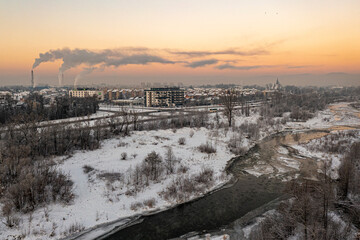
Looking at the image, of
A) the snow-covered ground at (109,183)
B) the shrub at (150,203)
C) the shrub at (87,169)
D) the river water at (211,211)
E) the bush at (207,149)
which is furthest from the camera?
the bush at (207,149)

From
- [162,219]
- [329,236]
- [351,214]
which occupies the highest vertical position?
[329,236]

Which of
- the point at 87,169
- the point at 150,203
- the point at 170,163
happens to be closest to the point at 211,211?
the point at 150,203

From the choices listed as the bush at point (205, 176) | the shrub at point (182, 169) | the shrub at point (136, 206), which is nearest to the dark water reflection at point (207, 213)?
the shrub at point (136, 206)

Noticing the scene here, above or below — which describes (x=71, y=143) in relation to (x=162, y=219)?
above

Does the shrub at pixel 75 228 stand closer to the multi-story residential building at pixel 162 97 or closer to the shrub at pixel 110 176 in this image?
the shrub at pixel 110 176

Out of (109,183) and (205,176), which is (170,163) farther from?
(109,183)

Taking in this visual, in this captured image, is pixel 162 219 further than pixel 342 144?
No

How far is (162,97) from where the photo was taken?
7675 centimetres

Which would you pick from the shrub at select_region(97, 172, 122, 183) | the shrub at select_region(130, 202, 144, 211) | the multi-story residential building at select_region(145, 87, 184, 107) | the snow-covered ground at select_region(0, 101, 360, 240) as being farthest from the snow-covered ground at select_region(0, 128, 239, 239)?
the multi-story residential building at select_region(145, 87, 184, 107)

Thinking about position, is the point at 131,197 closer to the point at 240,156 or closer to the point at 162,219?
the point at 162,219

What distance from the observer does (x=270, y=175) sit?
1723 centimetres

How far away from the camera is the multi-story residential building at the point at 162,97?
76.9 m

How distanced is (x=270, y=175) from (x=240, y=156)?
5721 mm

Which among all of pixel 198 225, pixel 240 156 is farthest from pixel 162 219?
pixel 240 156
